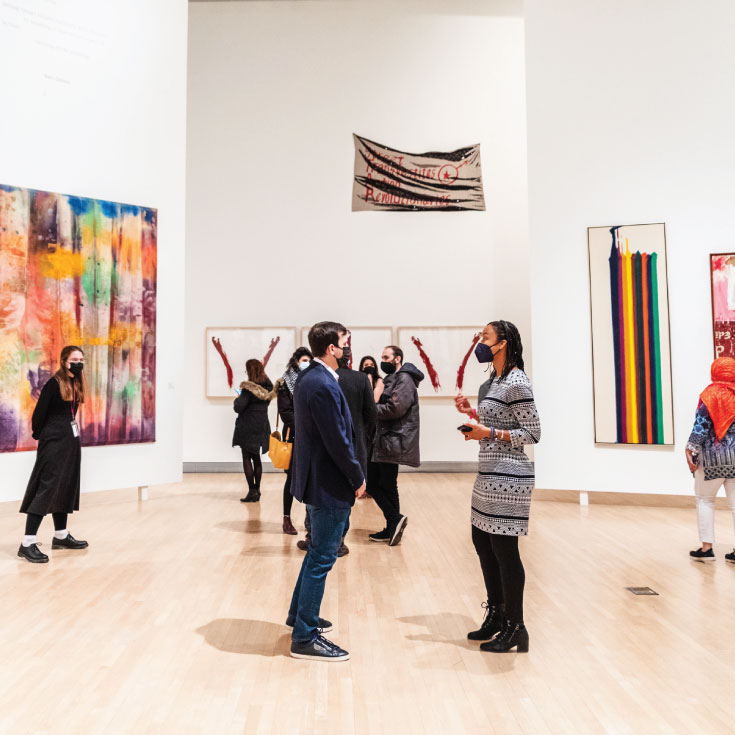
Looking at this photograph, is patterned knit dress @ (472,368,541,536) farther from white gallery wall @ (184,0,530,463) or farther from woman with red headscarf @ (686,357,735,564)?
white gallery wall @ (184,0,530,463)

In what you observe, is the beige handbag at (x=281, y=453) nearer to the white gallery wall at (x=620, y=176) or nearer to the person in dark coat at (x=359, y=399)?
the person in dark coat at (x=359, y=399)

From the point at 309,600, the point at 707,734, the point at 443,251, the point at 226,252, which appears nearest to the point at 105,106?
the point at 226,252

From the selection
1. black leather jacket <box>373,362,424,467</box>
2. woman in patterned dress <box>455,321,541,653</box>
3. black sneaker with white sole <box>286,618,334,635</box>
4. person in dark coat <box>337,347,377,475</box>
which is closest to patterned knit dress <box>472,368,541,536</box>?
woman in patterned dress <box>455,321,541,653</box>

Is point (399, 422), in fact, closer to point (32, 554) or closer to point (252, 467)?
point (252, 467)

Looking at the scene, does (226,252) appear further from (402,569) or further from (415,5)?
(402,569)

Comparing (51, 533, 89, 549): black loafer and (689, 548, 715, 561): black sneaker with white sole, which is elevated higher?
(51, 533, 89, 549): black loafer

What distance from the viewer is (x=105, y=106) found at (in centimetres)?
729

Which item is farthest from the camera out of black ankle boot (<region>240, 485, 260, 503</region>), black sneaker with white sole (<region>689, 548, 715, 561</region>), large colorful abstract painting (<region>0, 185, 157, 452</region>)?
black ankle boot (<region>240, 485, 260, 503</region>)

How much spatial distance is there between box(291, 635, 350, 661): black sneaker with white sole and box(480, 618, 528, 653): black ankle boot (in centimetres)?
72

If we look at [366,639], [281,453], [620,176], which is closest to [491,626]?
[366,639]

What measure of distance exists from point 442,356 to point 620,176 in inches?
155

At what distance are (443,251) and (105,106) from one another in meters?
5.34

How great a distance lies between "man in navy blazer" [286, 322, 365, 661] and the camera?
10.7ft

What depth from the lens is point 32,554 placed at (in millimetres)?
5285
